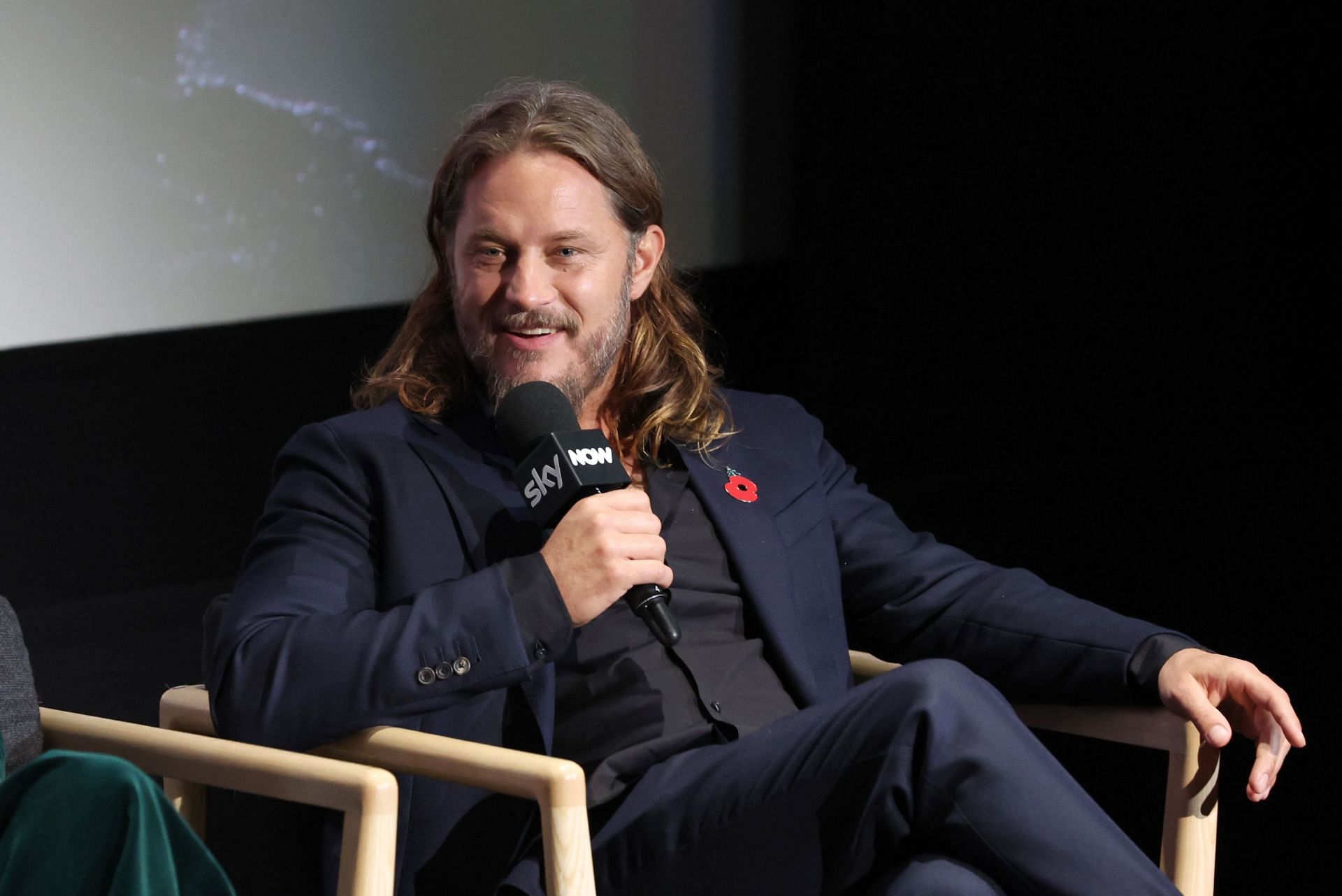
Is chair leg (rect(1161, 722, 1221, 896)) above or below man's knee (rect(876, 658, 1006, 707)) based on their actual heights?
below

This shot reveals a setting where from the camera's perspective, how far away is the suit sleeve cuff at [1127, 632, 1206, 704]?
1.69 meters

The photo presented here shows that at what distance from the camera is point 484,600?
1544 millimetres

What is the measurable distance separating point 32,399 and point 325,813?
222 cm

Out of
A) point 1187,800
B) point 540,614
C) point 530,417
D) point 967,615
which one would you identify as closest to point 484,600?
point 540,614

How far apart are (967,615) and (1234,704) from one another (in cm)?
35

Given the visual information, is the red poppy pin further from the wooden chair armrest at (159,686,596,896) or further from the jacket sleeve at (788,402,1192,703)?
the wooden chair armrest at (159,686,596,896)

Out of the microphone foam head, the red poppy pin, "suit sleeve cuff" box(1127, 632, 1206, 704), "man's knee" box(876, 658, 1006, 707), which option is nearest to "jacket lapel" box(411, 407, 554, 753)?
the microphone foam head

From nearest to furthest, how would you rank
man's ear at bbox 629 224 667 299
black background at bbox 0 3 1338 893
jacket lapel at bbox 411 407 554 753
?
jacket lapel at bbox 411 407 554 753, man's ear at bbox 629 224 667 299, black background at bbox 0 3 1338 893

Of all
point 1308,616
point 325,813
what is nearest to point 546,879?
point 325,813

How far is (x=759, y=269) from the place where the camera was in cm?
480

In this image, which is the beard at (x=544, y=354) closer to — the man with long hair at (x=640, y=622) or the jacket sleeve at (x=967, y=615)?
the man with long hair at (x=640, y=622)

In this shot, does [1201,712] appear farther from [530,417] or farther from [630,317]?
[630,317]

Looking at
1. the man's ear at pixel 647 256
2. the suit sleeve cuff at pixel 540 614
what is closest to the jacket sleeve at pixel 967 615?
the man's ear at pixel 647 256

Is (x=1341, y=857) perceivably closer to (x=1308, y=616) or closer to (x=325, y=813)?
(x=1308, y=616)
